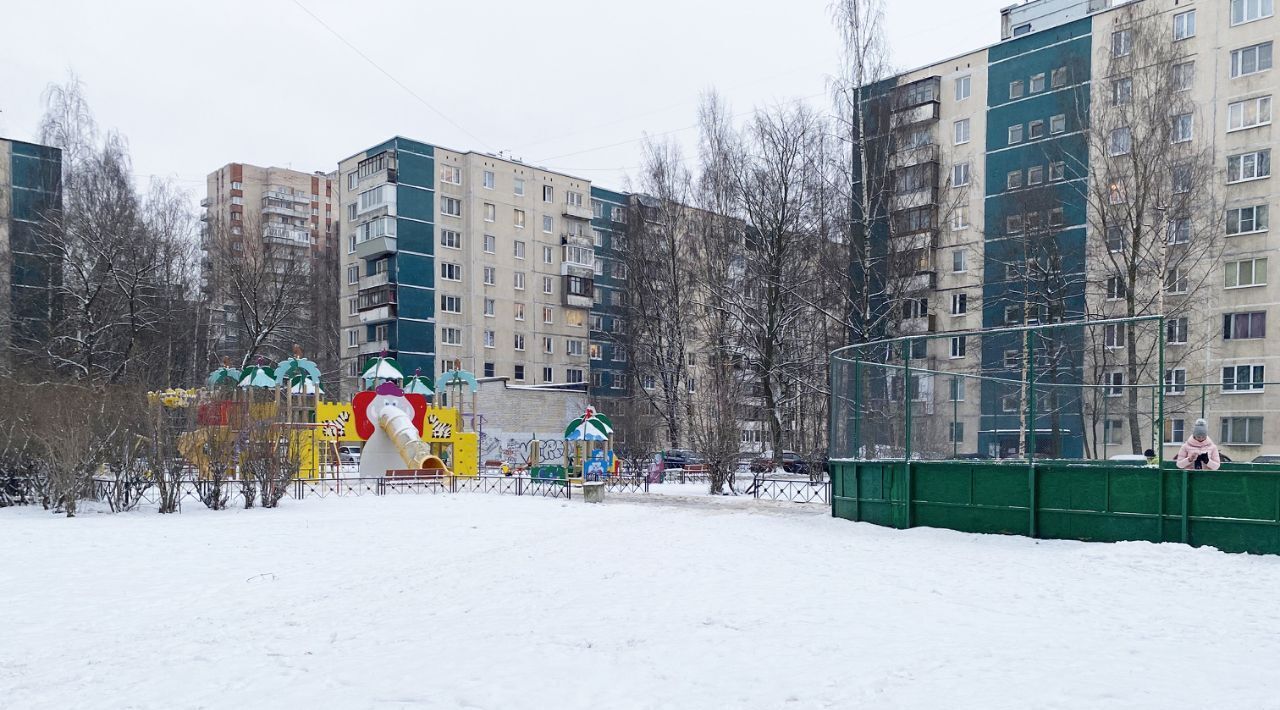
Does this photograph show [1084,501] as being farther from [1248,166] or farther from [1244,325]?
[1248,166]

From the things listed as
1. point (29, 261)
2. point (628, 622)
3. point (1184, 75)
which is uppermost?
point (1184, 75)

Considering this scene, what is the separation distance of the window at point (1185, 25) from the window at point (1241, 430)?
70.7ft

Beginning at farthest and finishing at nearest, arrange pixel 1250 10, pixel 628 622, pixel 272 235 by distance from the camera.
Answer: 1. pixel 272 235
2. pixel 1250 10
3. pixel 628 622

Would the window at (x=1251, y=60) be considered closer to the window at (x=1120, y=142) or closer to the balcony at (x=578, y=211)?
the window at (x=1120, y=142)

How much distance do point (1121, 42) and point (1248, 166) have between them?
25.9ft

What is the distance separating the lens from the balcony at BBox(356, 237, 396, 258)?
52.5m

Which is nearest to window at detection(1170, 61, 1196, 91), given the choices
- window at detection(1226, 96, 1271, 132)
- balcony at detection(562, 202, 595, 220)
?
window at detection(1226, 96, 1271, 132)

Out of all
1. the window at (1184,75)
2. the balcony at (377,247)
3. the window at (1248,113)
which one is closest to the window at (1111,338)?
the window at (1184,75)

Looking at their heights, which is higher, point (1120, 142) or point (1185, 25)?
point (1185, 25)

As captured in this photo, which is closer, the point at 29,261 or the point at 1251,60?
the point at 1251,60

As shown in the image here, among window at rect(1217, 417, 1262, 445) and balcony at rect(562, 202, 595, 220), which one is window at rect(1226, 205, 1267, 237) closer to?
window at rect(1217, 417, 1262, 445)

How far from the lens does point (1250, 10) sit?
32906mm

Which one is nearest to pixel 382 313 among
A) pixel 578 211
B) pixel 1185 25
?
pixel 578 211

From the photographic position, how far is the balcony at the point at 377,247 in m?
52.5
